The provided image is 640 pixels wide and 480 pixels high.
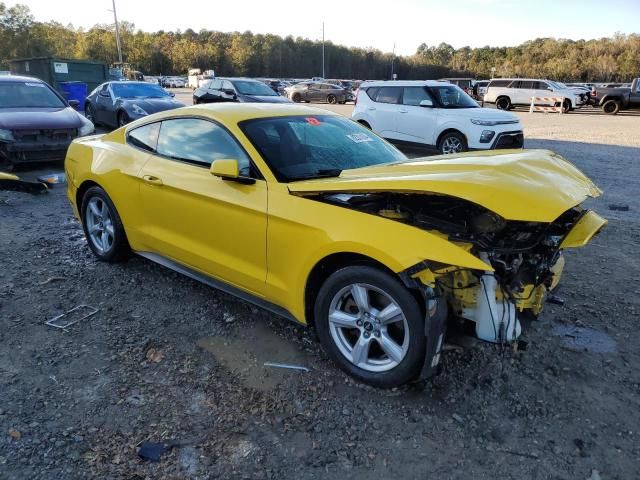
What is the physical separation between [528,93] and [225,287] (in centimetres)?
2873

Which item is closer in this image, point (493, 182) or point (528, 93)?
point (493, 182)

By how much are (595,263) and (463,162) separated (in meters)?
2.78

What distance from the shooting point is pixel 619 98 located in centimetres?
2672

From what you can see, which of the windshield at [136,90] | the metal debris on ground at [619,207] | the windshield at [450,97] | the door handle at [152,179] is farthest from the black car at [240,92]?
the door handle at [152,179]

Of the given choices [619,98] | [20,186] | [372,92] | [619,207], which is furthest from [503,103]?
[20,186]

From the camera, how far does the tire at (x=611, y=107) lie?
2697 cm

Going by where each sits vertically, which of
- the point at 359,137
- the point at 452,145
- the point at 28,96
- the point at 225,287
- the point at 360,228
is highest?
the point at 28,96

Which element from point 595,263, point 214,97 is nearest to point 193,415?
point 595,263

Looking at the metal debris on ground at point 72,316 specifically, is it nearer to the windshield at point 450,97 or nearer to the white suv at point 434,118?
the white suv at point 434,118

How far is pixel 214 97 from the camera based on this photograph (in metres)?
18.0

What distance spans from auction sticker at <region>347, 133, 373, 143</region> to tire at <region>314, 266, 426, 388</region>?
158 centimetres

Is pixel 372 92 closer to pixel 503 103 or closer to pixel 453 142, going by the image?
pixel 453 142

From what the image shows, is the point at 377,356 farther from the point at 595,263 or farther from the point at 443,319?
the point at 595,263

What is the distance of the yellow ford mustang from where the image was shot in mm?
2670
